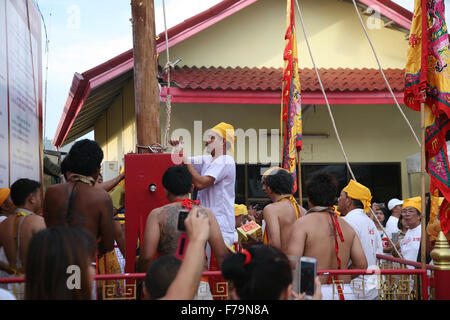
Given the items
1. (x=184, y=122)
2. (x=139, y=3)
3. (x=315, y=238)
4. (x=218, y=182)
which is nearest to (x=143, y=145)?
(x=218, y=182)

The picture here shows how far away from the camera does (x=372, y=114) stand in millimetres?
9156

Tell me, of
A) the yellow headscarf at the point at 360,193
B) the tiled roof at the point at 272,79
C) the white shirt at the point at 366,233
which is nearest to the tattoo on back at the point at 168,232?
the white shirt at the point at 366,233

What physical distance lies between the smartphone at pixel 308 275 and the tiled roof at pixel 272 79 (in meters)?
5.42

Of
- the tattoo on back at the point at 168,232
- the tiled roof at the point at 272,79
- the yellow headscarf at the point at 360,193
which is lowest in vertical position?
the tattoo on back at the point at 168,232

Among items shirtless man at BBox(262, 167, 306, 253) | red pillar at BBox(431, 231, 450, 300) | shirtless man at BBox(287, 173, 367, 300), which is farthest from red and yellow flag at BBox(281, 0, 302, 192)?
red pillar at BBox(431, 231, 450, 300)

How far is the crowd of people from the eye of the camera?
80.7 inches

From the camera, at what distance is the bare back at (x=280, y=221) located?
426cm

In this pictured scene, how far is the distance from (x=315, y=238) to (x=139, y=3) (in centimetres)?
268

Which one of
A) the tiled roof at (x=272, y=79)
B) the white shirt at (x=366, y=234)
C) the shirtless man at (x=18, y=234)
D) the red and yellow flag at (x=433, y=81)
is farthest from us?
the tiled roof at (x=272, y=79)

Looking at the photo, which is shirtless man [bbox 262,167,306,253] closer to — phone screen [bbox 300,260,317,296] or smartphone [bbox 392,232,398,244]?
phone screen [bbox 300,260,317,296]

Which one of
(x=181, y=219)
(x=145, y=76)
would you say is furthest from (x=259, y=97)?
(x=181, y=219)

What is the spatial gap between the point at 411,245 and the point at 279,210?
7.21 feet

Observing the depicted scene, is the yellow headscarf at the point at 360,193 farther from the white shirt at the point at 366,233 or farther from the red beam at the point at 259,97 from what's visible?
the red beam at the point at 259,97
